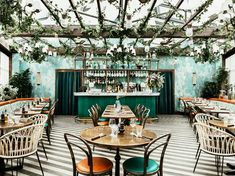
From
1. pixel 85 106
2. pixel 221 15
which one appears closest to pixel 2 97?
pixel 85 106

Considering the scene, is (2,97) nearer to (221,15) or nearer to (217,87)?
(221,15)

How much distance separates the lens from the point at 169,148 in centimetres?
580

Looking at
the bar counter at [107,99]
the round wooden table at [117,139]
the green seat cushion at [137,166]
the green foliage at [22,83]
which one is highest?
the green foliage at [22,83]

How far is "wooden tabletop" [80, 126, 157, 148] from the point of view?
9.48ft

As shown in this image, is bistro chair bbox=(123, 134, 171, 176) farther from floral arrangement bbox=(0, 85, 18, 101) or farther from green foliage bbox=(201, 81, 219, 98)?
green foliage bbox=(201, 81, 219, 98)

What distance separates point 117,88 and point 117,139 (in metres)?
8.14

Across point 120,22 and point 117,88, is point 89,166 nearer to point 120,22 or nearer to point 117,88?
point 120,22

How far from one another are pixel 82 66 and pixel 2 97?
434cm

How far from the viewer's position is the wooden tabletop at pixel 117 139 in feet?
9.48

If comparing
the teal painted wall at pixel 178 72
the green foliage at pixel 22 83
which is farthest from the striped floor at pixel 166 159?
the teal painted wall at pixel 178 72

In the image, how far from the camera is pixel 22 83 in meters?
11.6

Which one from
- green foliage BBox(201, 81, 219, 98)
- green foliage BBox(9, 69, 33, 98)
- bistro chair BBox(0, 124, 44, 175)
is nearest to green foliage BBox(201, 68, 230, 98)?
green foliage BBox(201, 81, 219, 98)

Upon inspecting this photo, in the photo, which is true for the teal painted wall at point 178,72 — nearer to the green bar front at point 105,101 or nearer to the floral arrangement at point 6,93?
the floral arrangement at point 6,93

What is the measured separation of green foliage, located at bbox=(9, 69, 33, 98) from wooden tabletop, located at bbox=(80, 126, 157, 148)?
8963 millimetres
